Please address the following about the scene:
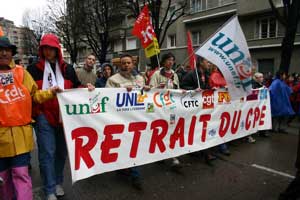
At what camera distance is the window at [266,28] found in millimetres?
19684

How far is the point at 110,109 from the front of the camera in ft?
11.2

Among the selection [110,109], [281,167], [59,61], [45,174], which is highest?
[59,61]

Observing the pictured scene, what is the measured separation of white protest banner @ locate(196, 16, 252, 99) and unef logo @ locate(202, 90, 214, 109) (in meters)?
0.40

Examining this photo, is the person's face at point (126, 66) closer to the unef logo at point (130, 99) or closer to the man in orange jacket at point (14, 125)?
the unef logo at point (130, 99)

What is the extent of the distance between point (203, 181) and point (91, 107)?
1988 mm

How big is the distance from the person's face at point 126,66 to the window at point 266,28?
62.3 feet

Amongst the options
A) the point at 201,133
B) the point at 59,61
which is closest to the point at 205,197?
the point at 201,133

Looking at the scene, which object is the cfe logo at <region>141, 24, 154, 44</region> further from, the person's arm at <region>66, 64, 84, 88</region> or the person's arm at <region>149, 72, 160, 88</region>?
the person's arm at <region>66, 64, 84, 88</region>

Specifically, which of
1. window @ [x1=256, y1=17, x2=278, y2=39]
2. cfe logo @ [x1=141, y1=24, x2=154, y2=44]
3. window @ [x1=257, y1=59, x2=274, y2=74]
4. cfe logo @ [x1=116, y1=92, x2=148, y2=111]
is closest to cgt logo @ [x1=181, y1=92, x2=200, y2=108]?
cfe logo @ [x1=116, y1=92, x2=148, y2=111]

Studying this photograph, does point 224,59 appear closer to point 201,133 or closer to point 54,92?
point 201,133

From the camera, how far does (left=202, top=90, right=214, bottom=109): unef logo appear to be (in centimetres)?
452

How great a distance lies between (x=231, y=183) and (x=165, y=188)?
3.21 feet

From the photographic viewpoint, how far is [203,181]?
12.6ft

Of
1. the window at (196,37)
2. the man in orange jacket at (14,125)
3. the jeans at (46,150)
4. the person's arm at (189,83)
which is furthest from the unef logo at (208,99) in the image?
the window at (196,37)
